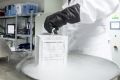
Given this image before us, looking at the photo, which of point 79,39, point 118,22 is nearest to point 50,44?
point 79,39

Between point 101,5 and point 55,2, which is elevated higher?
point 55,2

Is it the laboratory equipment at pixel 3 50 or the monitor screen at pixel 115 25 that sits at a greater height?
the monitor screen at pixel 115 25

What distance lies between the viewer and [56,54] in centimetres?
70

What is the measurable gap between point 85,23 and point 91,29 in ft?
0.64

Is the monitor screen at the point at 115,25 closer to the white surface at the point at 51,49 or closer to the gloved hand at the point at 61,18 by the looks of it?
the gloved hand at the point at 61,18

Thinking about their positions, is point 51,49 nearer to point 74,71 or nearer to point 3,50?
point 74,71

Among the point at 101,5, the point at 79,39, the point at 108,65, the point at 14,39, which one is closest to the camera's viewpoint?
the point at 108,65

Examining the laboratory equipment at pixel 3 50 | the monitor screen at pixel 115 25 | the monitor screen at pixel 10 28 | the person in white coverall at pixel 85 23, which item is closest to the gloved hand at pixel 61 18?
the person in white coverall at pixel 85 23

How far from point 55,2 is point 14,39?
1480mm

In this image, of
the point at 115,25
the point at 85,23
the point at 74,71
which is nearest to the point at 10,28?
the point at 115,25

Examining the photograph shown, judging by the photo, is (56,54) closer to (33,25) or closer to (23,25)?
(33,25)

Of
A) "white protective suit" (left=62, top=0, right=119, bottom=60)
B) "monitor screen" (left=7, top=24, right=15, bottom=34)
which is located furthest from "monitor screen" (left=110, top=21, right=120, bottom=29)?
"monitor screen" (left=7, top=24, right=15, bottom=34)

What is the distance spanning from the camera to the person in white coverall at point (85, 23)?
0.78m

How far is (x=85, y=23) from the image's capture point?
3.02 feet
